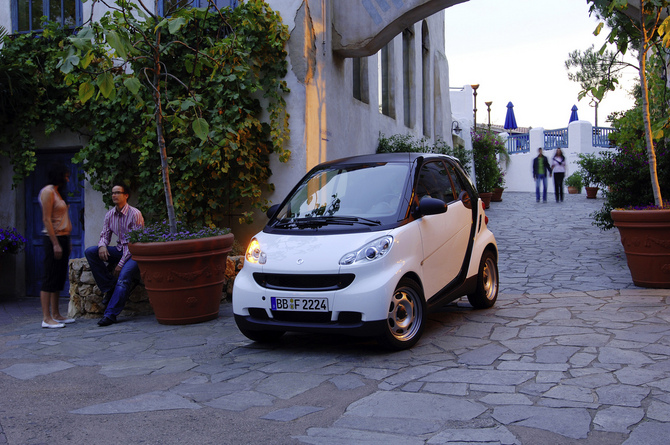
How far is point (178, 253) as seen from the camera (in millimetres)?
6840

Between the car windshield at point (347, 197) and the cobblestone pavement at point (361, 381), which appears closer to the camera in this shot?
the cobblestone pavement at point (361, 381)

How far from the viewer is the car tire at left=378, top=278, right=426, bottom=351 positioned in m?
5.25

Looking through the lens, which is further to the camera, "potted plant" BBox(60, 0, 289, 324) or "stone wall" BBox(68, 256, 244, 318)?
"potted plant" BBox(60, 0, 289, 324)

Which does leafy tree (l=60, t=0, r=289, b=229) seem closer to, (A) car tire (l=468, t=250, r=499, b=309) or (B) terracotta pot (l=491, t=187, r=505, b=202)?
(A) car tire (l=468, t=250, r=499, b=309)

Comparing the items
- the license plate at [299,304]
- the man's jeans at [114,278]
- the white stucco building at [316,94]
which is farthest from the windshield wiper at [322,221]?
the white stucco building at [316,94]

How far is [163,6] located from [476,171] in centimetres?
1515

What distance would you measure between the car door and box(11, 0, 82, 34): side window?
685 centimetres

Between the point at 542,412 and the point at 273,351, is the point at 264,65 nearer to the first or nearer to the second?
the point at 273,351

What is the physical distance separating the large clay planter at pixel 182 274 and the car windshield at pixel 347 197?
1182 millimetres

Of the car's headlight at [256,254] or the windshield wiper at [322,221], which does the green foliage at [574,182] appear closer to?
the windshield wiper at [322,221]

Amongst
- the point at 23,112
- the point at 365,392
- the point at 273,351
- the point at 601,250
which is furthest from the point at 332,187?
the point at 601,250

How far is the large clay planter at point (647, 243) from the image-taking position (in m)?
7.55

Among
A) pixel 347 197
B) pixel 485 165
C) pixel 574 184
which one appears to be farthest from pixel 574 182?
pixel 347 197

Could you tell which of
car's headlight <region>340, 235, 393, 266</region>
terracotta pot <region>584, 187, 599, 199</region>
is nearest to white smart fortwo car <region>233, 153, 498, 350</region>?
car's headlight <region>340, 235, 393, 266</region>
